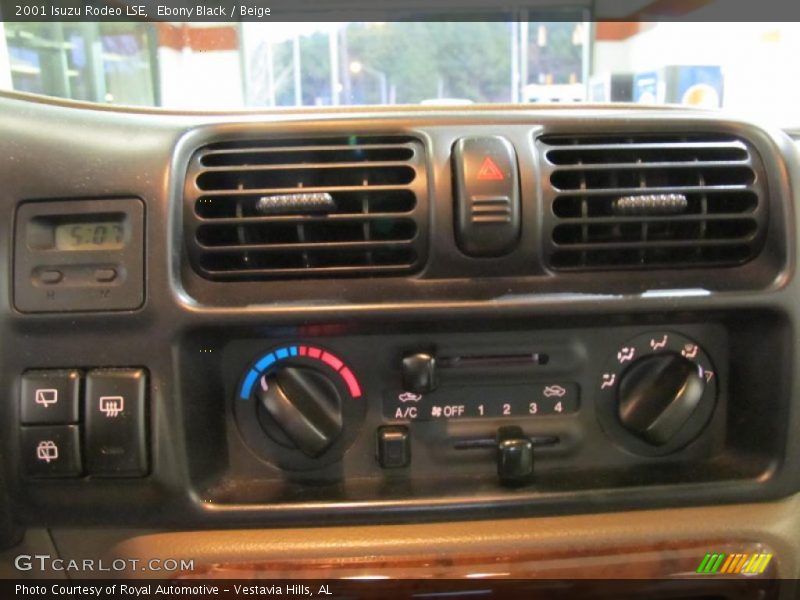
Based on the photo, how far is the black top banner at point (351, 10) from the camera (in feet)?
3.14

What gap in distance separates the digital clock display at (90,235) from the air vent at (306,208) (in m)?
0.07

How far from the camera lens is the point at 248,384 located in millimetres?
693

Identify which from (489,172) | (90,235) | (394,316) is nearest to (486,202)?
(489,172)

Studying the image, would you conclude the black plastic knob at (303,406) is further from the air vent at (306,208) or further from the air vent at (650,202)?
the air vent at (650,202)

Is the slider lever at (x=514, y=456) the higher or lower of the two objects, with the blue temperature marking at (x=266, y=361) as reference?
lower

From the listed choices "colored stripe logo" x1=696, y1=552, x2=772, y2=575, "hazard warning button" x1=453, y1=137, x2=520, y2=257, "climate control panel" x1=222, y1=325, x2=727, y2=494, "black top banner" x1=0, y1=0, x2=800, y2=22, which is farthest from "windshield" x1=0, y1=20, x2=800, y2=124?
"colored stripe logo" x1=696, y1=552, x2=772, y2=575

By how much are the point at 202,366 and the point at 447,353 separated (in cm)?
26

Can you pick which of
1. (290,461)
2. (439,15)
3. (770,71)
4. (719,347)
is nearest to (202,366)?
(290,461)

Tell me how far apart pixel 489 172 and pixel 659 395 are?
30 cm

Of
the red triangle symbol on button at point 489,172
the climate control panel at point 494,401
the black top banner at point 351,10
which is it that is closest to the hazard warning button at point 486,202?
the red triangle symbol on button at point 489,172

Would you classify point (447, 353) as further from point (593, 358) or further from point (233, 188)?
point (233, 188)

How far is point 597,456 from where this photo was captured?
73 cm

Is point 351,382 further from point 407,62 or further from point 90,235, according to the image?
point 407,62

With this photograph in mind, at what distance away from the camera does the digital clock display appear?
65cm
